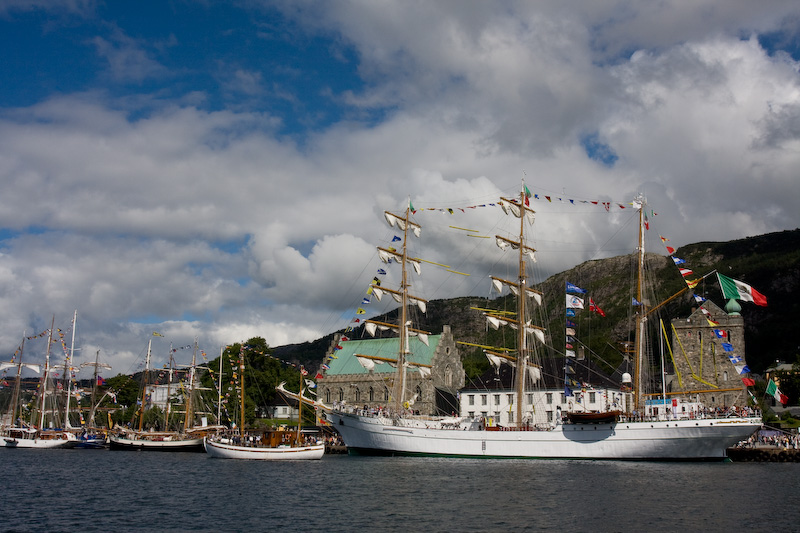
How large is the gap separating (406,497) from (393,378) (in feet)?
184

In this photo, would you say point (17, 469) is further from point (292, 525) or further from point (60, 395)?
point (60, 395)

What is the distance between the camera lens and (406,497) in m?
34.1

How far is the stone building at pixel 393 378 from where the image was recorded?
88562 mm

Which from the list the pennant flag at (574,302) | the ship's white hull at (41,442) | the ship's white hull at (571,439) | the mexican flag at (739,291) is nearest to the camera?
the mexican flag at (739,291)

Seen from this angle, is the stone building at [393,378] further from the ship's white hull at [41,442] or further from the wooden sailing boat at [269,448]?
the ship's white hull at [41,442]

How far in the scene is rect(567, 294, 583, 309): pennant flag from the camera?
2282 inches

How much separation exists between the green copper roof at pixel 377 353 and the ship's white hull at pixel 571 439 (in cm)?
2713

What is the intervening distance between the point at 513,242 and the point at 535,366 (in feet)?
42.1

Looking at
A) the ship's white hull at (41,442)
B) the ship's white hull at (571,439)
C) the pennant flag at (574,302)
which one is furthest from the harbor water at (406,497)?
the ship's white hull at (41,442)

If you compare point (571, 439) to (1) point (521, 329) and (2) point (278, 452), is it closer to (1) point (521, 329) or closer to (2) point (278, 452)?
(1) point (521, 329)

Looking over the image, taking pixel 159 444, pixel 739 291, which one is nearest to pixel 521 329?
pixel 739 291

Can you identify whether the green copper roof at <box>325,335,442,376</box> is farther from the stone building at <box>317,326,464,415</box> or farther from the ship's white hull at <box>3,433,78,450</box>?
the ship's white hull at <box>3,433,78,450</box>

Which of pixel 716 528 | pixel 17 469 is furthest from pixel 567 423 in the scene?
pixel 17 469

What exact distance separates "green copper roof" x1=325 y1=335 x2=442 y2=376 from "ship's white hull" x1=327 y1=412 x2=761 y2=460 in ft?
89.0
